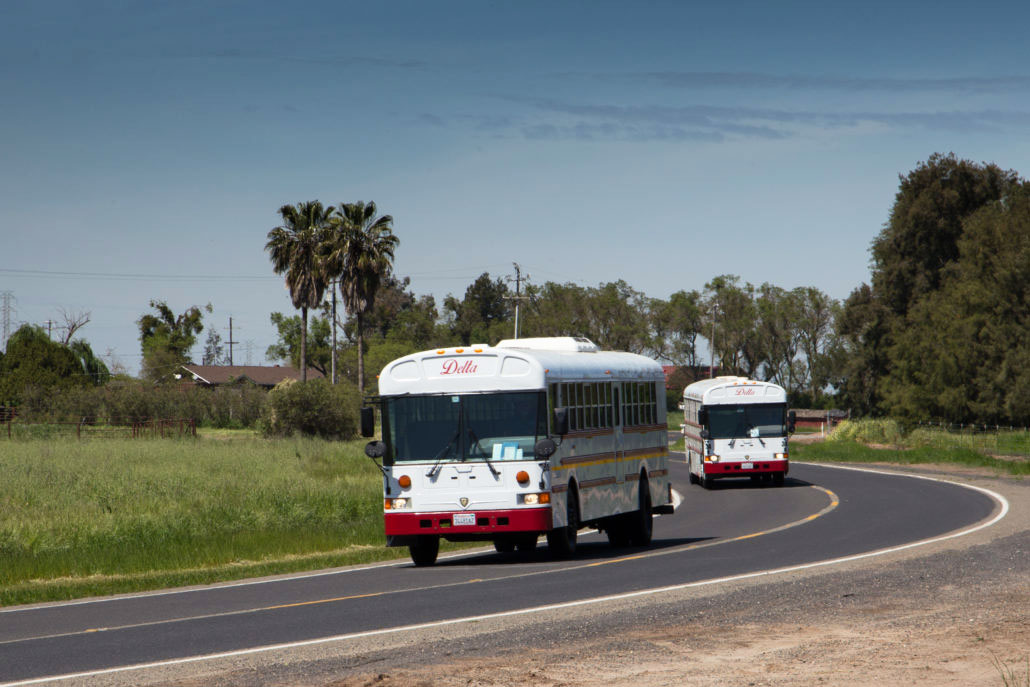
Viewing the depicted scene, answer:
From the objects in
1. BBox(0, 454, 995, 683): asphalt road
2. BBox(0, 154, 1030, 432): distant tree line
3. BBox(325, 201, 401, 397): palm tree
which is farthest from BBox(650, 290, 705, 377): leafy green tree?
BBox(0, 454, 995, 683): asphalt road

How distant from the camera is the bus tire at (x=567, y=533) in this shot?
1900 centimetres

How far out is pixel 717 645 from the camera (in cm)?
1069

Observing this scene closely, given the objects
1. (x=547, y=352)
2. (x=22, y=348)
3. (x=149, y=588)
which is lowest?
(x=149, y=588)

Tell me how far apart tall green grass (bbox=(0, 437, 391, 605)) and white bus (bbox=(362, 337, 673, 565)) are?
2.63 metres

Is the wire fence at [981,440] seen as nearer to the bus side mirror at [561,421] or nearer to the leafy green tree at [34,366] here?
the bus side mirror at [561,421]

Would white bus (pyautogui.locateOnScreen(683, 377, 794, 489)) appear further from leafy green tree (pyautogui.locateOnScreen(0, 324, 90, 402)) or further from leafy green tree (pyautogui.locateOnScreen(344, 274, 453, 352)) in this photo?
leafy green tree (pyautogui.locateOnScreen(344, 274, 453, 352))

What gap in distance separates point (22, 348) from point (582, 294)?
52418mm

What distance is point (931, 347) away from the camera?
77125 millimetres

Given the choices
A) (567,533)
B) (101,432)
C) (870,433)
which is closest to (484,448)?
(567,533)

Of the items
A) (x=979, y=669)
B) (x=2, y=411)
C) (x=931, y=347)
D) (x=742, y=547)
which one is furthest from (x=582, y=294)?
(x=979, y=669)

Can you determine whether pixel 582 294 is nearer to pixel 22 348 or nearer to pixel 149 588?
pixel 22 348

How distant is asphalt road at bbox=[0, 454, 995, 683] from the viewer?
11812 millimetres

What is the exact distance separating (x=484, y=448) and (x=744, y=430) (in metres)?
21.0

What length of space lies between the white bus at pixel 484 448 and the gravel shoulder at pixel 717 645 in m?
4.00
